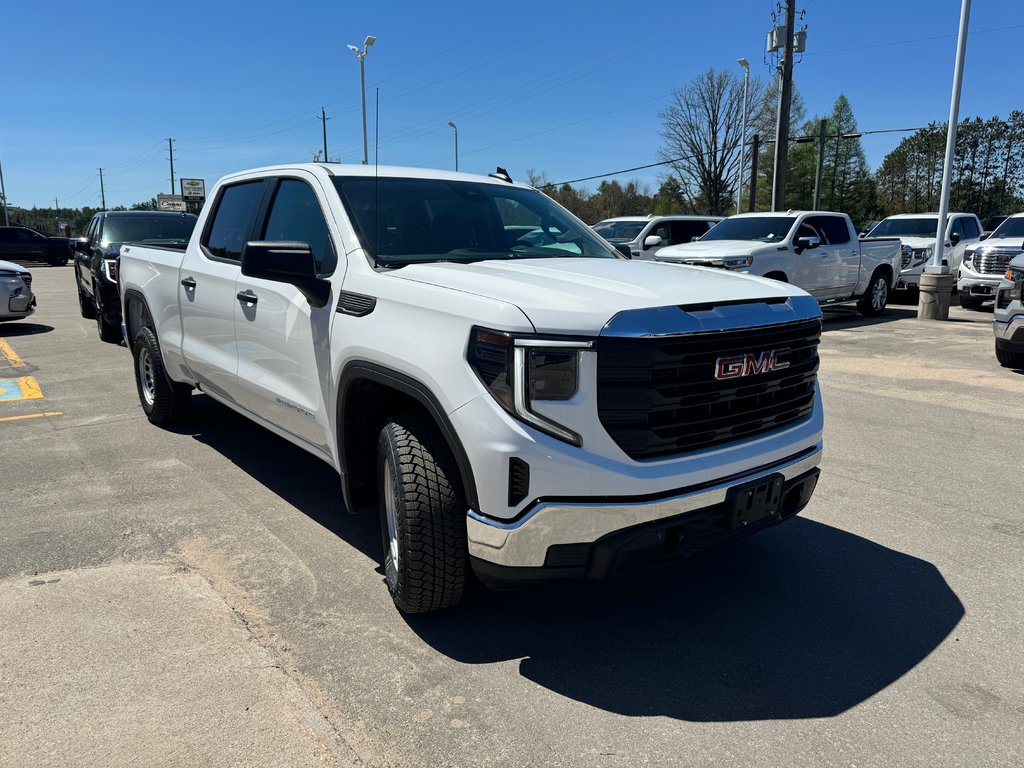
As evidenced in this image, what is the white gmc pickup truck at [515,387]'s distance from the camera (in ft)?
8.57

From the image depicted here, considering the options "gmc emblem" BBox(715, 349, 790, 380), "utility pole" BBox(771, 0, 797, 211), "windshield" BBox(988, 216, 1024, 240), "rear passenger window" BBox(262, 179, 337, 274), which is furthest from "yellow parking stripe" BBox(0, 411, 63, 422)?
"utility pole" BBox(771, 0, 797, 211)

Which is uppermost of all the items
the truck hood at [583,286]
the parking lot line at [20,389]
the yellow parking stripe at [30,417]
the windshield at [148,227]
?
the windshield at [148,227]

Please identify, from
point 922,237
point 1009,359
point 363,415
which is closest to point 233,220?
point 363,415

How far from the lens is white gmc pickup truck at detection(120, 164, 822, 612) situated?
261 cm

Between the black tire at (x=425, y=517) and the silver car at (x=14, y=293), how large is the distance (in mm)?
11089

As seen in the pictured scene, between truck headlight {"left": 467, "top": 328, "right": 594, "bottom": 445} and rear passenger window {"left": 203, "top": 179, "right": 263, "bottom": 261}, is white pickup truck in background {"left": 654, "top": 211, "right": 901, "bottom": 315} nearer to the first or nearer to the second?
rear passenger window {"left": 203, "top": 179, "right": 263, "bottom": 261}

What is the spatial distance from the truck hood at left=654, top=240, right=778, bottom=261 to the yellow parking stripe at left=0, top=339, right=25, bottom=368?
8770 mm

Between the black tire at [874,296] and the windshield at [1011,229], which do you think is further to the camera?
the windshield at [1011,229]

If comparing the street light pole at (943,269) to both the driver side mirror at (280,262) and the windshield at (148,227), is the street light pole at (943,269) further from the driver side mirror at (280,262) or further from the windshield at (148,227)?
the driver side mirror at (280,262)

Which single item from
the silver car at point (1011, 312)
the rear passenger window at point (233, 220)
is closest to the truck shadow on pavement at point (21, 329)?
the rear passenger window at point (233, 220)

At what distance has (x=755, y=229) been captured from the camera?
1326 cm

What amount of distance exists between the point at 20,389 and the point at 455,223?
600cm

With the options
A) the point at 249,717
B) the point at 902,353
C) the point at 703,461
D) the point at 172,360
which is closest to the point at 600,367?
the point at 703,461

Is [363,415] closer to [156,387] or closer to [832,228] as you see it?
[156,387]
